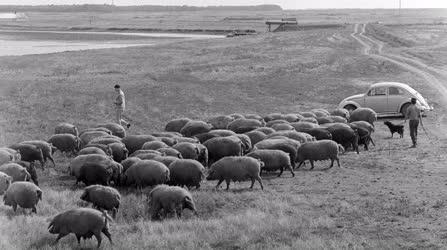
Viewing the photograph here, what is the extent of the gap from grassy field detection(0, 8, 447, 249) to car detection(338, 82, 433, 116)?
125 cm

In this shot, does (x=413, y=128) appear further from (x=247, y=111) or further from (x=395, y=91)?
(x=247, y=111)

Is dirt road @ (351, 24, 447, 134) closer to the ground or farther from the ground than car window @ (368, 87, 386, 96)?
closer to the ground

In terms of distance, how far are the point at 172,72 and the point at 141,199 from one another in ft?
98.0

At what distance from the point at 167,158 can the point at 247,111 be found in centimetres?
1741

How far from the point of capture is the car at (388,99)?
34062 millimetres

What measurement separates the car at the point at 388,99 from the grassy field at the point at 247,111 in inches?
49.4

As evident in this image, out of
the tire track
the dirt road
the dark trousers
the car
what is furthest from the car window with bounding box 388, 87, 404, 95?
the dark trousers

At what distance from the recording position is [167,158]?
20.2 m

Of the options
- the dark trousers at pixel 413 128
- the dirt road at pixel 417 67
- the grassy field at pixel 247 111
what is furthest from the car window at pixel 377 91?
Answer: the dark trousers at pixel 413 128

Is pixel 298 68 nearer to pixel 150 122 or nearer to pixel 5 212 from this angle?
pixel 150 122

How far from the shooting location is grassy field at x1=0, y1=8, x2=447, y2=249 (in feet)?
49.6

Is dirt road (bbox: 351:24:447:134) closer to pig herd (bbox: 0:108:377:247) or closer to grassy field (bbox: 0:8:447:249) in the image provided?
grassy field (bbox: 0:8:447:249)

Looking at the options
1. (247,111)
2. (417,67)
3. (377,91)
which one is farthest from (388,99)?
(417,67)

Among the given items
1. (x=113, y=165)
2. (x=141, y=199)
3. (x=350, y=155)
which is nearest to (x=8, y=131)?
(x=113, y=165)
